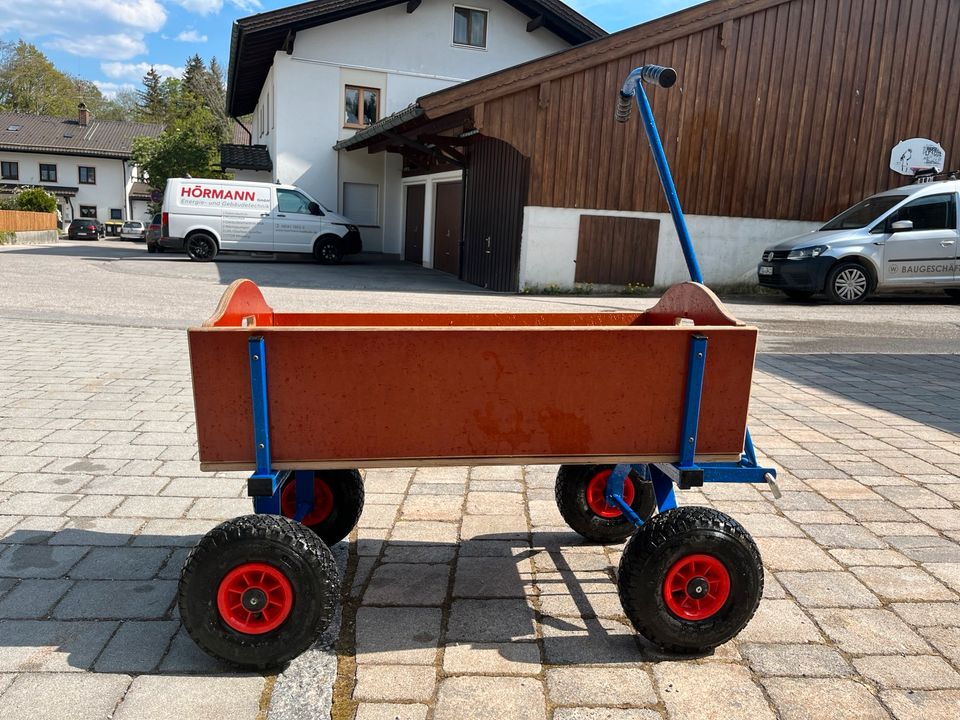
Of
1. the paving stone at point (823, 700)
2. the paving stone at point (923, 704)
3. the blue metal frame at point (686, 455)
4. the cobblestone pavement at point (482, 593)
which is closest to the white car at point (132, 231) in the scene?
the cobblestone pavement at point (482, 593)

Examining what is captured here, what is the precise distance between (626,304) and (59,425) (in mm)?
10704

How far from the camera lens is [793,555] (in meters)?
3.51

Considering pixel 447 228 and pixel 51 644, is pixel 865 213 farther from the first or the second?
pixel 51 644

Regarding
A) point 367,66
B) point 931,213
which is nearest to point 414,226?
point 367,66

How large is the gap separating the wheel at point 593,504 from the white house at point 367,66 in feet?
63.4

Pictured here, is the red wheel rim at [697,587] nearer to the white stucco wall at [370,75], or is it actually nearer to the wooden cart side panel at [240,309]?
the wooden cart side panel at [240,309]

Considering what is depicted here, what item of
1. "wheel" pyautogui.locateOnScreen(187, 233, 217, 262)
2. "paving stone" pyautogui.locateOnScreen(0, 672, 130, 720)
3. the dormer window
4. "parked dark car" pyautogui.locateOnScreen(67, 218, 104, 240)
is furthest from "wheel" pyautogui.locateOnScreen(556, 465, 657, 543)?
"parked dark car" pyautogui.locateOnScreen(67, 218, 104, 240)

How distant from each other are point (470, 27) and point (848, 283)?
56.2 ft

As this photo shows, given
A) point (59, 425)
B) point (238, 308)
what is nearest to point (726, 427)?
point (238, 308)

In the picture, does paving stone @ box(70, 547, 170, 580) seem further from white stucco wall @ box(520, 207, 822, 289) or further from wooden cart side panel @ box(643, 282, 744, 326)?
white stucco wall @ box(520, 207, 822, 289)

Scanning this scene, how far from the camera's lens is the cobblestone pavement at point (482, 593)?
7.93 feet

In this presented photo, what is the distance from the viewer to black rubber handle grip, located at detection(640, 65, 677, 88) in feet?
9.28

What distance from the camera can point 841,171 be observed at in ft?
54.3

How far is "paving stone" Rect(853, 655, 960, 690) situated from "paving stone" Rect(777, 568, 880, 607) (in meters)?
0.39
